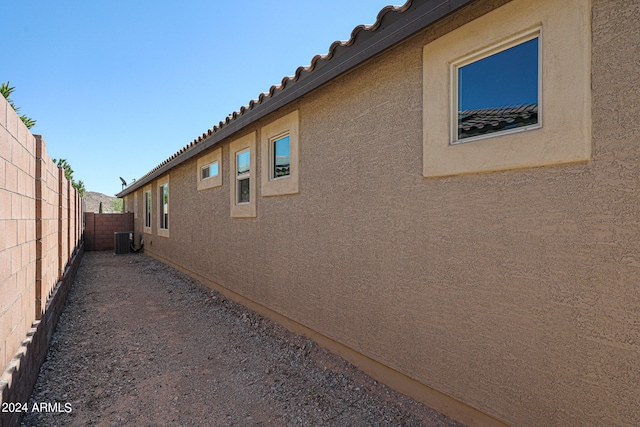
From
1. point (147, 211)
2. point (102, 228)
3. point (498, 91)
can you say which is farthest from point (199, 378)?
point (102, 228)

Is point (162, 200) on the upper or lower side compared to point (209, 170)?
lower

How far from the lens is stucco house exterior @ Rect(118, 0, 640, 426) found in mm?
1910

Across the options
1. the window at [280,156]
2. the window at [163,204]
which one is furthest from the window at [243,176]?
the window at [163,204]

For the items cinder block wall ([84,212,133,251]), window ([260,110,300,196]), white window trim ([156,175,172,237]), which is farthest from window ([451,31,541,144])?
cinder block wall ([84,212,133,251])

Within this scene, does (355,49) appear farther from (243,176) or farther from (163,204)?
(163,204)

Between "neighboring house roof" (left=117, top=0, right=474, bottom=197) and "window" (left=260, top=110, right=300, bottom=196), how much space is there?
295 mm

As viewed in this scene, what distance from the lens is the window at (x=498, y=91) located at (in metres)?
2.35

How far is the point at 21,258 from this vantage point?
312cm

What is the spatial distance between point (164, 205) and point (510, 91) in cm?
1250

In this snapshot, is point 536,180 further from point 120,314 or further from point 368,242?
point 120,314

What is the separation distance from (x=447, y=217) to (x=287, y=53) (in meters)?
7.00

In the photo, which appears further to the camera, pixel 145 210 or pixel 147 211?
pixel 145 210

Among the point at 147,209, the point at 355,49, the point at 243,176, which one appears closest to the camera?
the point at 355,49

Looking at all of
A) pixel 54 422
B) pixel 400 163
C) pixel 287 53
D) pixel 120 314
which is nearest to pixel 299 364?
pixel 54 422
